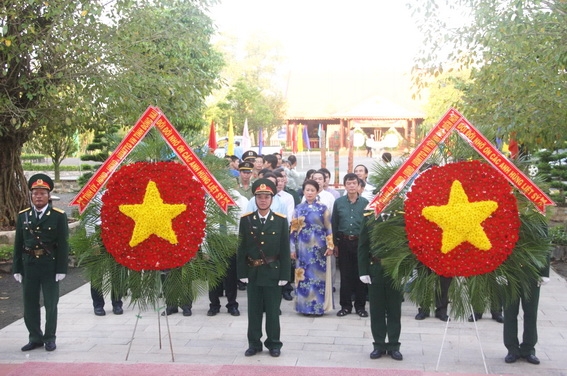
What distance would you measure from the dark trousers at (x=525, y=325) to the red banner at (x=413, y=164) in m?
1.42

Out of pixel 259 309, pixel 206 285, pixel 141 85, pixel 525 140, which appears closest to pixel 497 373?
pixel 259 309

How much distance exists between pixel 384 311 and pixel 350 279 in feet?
6.09

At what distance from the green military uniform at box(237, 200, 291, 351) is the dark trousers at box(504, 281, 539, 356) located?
→ 1.97m

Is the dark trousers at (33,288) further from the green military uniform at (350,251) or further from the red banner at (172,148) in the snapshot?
the green military uniform at (350,251)

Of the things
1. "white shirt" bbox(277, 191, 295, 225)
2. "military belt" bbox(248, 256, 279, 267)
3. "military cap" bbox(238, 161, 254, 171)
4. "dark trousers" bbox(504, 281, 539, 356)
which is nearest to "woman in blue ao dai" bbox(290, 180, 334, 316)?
"white shirt" bbox(277, 191, 295, 225)

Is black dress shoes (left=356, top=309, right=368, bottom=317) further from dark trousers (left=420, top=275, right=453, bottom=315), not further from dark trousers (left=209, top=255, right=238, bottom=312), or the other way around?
dark trousers (left=209, top=255, right=238, bottom=312)

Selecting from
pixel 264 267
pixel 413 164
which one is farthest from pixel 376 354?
pixel 413 164

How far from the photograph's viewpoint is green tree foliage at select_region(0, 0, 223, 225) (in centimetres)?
1055

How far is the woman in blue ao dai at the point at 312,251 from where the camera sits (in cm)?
827

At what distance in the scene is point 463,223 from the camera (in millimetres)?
5758

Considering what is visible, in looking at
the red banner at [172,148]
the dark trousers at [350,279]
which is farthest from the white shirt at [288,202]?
the red banner at [172,148]

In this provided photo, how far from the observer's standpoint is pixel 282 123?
152 ft

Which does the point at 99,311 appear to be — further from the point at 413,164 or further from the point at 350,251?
the point at 413,164

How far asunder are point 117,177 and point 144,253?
712mm
